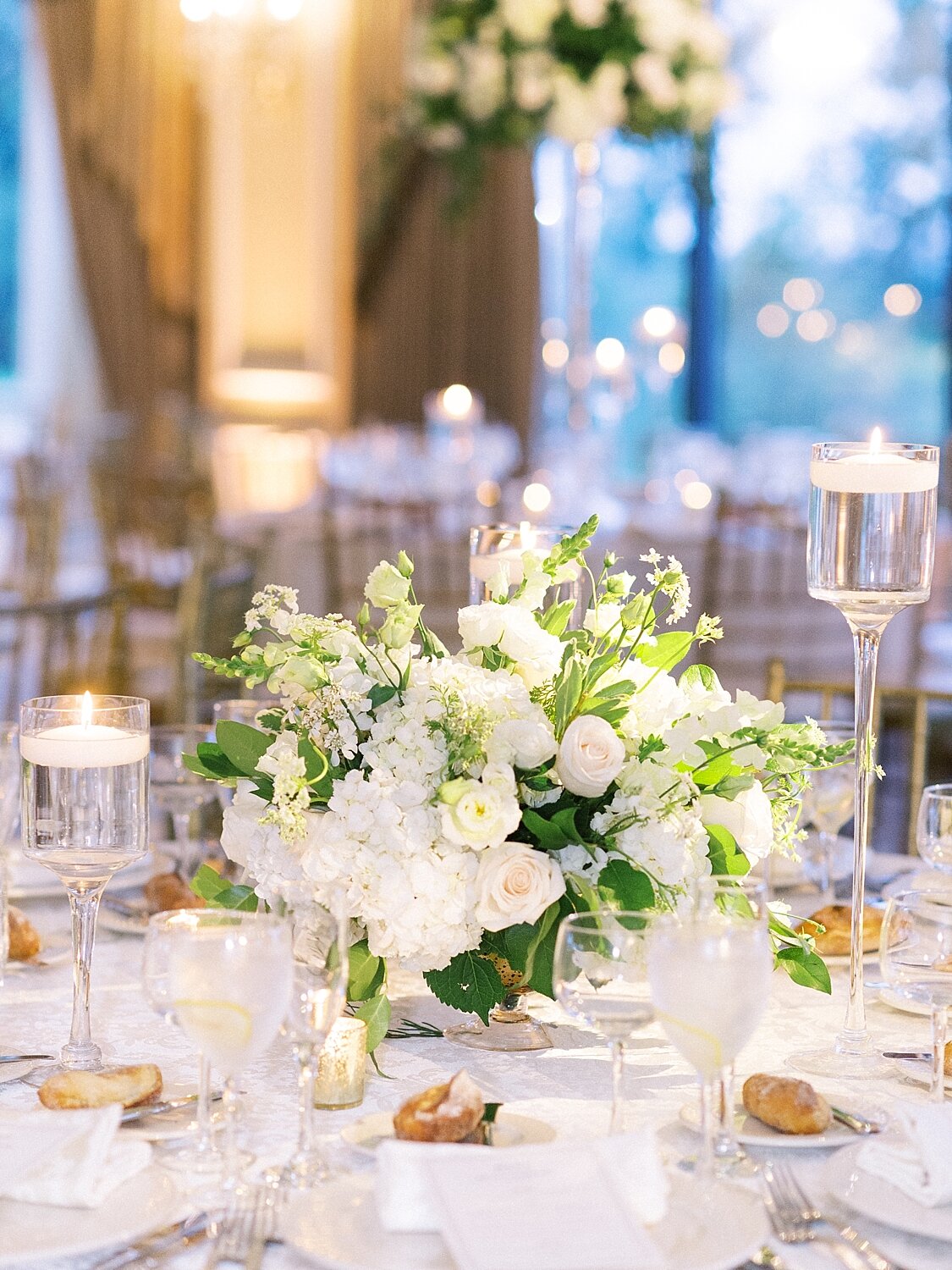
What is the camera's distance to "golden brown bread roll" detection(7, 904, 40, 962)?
1.73 m

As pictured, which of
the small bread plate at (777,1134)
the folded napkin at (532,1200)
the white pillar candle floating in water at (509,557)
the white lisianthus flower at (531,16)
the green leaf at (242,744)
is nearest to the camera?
the folded napkin at (532,1200)

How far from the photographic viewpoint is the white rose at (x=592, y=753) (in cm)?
138

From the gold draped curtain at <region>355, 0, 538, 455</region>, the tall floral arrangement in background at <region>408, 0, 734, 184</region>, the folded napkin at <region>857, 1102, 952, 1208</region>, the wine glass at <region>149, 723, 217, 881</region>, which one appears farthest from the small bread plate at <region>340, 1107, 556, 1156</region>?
the gold draped curtain at <region>355, 0, 538, 455</region>

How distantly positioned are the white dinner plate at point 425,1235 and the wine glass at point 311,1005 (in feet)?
0.18

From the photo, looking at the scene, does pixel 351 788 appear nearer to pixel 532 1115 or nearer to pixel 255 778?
pixel 255 778

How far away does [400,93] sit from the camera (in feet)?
27.1

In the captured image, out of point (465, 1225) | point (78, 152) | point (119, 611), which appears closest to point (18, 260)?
point (78, 152)

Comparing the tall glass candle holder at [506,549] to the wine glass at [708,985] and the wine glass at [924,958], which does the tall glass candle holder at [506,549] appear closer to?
the wine glass at [924,958]

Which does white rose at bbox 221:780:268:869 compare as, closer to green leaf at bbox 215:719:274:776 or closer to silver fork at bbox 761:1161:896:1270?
green leaf at bbox 215:719:274:776

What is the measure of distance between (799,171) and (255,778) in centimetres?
708

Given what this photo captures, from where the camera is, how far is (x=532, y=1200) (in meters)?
1.07

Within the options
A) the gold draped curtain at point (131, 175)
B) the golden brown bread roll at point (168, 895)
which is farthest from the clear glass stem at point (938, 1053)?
the gold draped curtain at point (131, 175)

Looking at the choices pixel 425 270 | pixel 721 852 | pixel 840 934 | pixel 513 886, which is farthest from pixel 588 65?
pixel 513 886

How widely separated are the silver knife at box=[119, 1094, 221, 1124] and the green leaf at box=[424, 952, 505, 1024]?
207 millimetres
